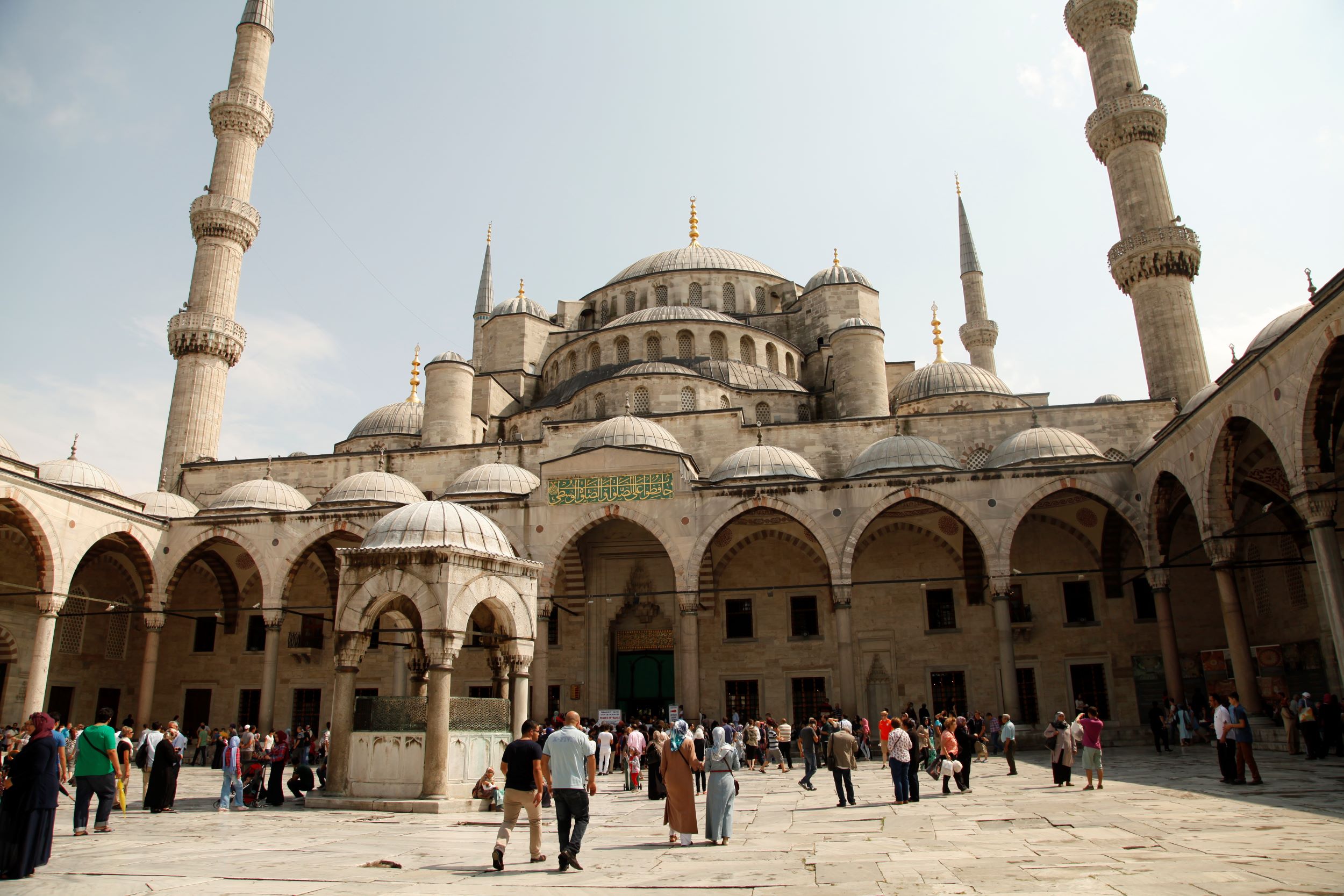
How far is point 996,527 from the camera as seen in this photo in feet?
50.8

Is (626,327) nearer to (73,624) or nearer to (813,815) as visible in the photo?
(73,624)

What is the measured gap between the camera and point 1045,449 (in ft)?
53.7

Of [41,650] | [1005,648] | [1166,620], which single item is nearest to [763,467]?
[1005,648]

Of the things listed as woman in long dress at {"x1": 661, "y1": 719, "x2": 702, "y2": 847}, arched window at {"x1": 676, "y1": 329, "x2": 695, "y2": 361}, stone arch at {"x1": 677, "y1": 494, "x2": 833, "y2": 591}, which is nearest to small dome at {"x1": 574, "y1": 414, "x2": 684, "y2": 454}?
stone arch at {"x1": 677, "y1": 494, "x2": 833, "y2": 591}

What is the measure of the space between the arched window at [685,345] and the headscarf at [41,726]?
18645mm

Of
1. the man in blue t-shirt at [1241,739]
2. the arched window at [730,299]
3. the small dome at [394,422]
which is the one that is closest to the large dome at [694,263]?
the arched window at [730,299]

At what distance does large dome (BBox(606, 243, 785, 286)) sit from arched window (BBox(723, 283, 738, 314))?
55 centimetres

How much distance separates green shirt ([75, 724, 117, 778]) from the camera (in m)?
6.43

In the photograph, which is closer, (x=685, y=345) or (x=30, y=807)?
(x=30, y=807)

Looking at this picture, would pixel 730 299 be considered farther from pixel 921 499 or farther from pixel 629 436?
pixel 921 499

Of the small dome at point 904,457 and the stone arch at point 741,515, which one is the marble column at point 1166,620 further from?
the stone arch at point 741,515

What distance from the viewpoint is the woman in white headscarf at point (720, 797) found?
592cm

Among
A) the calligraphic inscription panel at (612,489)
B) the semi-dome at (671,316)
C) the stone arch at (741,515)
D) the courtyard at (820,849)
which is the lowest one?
the courtyard at (820,849)

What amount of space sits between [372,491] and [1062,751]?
1316cm
